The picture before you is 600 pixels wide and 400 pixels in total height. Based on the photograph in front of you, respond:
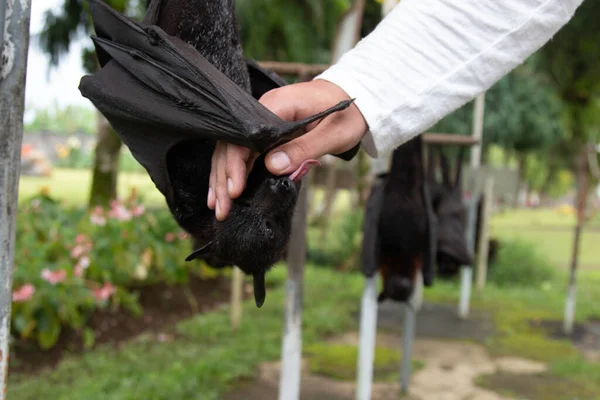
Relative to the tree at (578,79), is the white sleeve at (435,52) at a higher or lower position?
lower

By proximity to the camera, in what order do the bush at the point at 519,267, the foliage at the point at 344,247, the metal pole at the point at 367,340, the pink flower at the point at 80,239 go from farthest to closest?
the foliage at the point at 344,247, the bush at the point at 519,267, the pink flower at the point at 80,239, the metal pole at the point at 367,340

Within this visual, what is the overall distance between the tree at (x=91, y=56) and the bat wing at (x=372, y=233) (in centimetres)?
337

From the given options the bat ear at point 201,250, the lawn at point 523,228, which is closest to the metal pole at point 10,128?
the bat ear at point 201,250

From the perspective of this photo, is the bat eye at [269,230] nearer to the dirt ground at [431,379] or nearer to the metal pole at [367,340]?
the metal pole at [367,340]

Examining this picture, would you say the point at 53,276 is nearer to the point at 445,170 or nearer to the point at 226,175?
the point at 445,170

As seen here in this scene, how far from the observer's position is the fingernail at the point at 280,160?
2.46 ft

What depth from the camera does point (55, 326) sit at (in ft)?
9.87

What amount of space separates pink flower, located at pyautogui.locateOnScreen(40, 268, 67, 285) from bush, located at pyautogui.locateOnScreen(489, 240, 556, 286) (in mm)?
4496

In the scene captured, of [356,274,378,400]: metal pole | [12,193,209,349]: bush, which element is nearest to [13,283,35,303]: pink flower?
[12,193,209,349]: bush

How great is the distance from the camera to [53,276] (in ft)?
9.57

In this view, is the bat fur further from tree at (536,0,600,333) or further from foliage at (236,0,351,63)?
foliage at (236,0,351,63)

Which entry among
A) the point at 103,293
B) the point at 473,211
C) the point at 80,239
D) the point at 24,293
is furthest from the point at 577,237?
the point at 24,293

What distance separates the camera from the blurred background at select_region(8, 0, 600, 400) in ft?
9.55

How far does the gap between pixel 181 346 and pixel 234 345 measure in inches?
11.6
